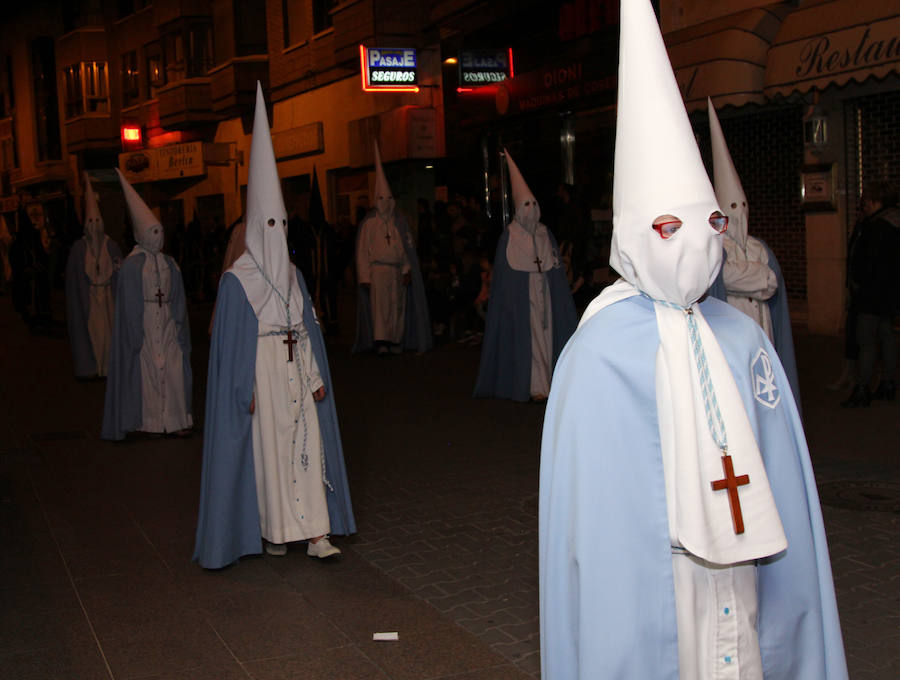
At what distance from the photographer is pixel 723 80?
14.6 metres

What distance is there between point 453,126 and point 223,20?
14326mm

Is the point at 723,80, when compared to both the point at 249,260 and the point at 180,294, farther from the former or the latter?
the point at 249,260

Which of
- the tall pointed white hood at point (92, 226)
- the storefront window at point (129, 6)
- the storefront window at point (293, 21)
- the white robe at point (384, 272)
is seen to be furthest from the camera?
the storefront window at point (129, 6)

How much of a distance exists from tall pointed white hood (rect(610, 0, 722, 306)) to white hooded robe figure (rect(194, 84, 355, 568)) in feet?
12.1

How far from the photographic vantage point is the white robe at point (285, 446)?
6.36 metres

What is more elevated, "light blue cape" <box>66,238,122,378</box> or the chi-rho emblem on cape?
the chi-rho emblem on cape

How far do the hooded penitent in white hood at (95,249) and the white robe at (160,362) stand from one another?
14.6 ft

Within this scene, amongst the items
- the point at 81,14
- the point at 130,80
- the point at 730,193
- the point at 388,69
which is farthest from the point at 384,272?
the point at 81,14

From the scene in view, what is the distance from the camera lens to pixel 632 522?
112 inches

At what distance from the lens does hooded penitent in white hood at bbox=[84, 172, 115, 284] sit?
14.7 m

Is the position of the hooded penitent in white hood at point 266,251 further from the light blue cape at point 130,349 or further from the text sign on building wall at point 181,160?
the text sign on building wall at point 181,160

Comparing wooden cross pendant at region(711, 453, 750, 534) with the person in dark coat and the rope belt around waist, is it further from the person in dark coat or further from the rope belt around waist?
the person in dark coat

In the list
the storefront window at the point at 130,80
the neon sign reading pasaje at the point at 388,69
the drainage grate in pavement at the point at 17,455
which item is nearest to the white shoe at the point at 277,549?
the drainage grate in pavement at the point at 17,455

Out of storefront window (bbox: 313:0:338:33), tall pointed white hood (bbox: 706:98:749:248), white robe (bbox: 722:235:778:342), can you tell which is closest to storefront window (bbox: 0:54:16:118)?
storefront window (bbox: 313:0:338:33)
